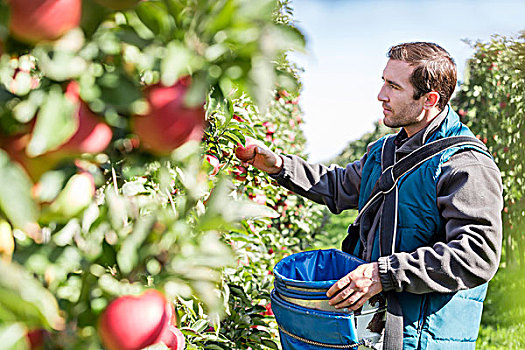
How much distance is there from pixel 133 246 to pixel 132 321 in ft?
0.21

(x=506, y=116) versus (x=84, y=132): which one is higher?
(x=84, y=132)

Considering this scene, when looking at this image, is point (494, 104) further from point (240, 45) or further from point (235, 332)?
point (240, 45)

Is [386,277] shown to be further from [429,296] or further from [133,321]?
[133,321]

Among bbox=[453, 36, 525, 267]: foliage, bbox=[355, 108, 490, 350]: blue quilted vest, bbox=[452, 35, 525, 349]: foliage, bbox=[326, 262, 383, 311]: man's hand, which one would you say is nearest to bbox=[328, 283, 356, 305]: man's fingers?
bbox=[326, 262, 383, 311]: man's hand

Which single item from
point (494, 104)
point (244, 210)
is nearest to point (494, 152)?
point (494, 104)

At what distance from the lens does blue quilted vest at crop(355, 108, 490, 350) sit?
53.2 inches

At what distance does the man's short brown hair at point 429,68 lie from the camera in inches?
61.1

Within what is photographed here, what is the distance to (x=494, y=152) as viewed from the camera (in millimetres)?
4871

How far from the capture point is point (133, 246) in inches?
16.9

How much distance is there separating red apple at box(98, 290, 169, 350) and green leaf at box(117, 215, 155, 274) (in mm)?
27

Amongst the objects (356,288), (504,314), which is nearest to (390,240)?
(356,288)

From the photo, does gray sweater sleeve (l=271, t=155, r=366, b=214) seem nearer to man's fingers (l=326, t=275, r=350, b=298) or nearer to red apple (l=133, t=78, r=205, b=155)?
man's fingers (l=326, t=275, r=350, b=298)

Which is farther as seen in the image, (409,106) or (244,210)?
(409,106)

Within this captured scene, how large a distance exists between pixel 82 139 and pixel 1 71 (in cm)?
7
